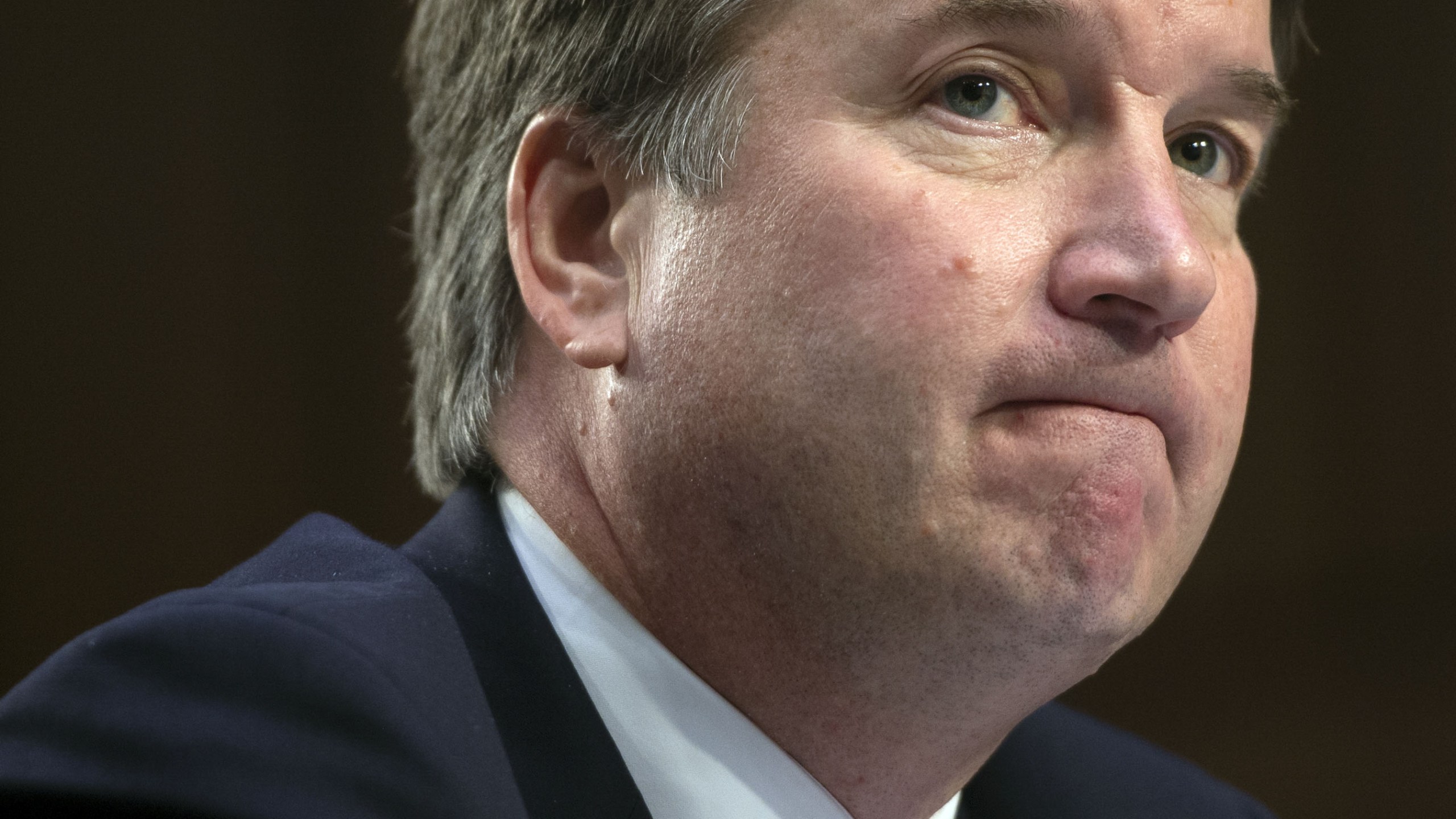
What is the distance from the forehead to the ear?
245mm

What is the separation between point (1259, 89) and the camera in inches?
55.6

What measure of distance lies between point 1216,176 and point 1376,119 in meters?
2.10

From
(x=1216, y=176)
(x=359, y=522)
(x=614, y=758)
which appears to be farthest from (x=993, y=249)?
(x=359, y=522)

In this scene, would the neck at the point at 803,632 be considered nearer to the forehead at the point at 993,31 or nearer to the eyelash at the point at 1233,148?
the forehead at the point at 993,31

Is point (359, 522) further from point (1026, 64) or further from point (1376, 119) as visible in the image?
point (1376, 119)

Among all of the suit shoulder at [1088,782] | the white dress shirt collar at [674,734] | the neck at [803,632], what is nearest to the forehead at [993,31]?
the neck at [803,632]

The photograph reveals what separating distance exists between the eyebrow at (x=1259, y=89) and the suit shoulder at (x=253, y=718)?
948mm

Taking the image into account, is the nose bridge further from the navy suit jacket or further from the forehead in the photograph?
the navy suit jacket

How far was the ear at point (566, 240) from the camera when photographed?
135cm

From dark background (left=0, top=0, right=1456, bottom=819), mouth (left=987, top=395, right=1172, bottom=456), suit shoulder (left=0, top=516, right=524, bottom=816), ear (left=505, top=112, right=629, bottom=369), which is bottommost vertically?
dark background (left=0, top=0, right=1456, bottom=819)

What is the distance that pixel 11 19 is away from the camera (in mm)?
2576

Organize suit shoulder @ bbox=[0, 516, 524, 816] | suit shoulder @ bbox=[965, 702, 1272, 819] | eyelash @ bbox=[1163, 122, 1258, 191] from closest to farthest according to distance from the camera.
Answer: suit shoulder @ bbox=[0, 516, 524, 816]
eyelash @ bbox=[1163, 122, 1258, 191]
suit shoulder @ bbox=[965, 702, 1272, 819]

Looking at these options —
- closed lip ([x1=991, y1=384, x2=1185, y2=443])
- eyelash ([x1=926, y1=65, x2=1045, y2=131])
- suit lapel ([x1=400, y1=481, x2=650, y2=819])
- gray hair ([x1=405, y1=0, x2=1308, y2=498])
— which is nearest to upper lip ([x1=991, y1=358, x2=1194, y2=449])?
closed lip ([x1=991, y1=384, x2=1185, y2=443])

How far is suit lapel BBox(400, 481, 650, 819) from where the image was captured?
1.21 metres
